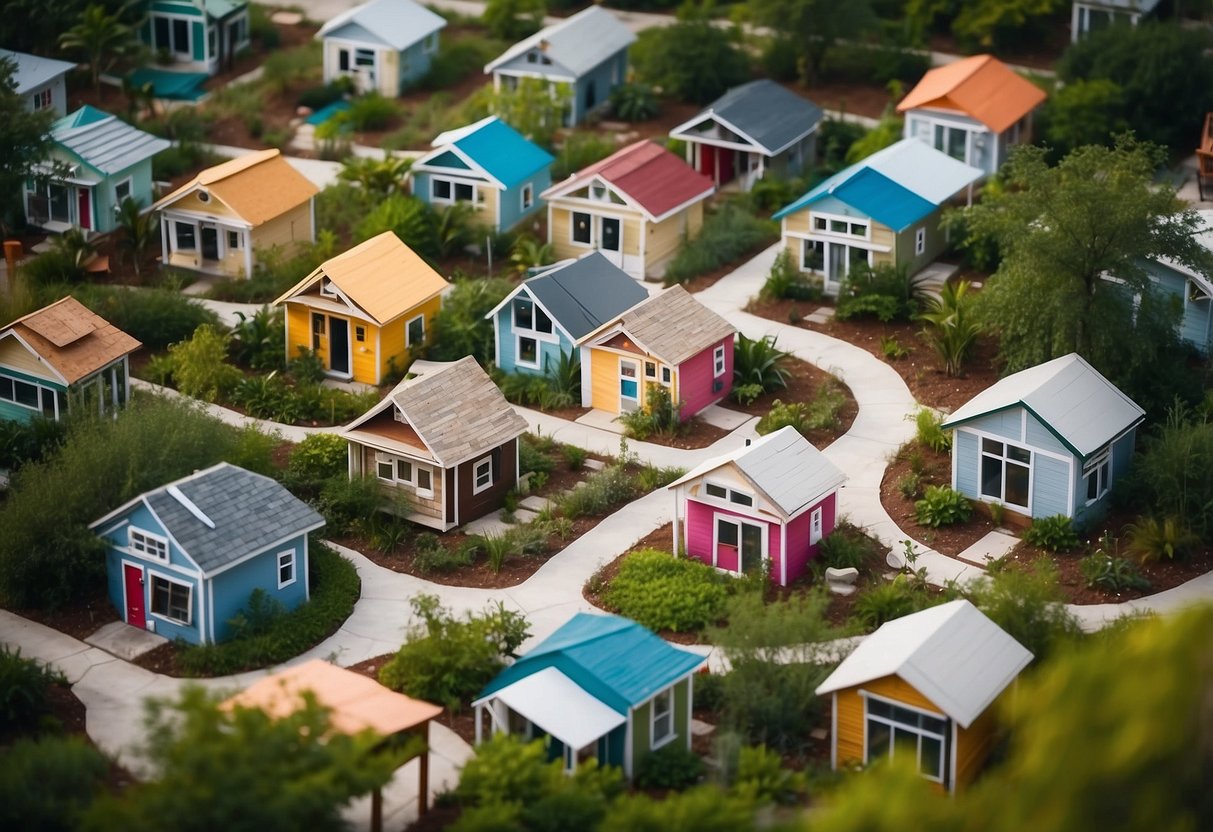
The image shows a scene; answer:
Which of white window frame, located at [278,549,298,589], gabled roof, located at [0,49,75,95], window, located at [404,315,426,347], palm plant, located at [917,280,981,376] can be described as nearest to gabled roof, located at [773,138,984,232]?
palm plant, located at [917,280,981,376]

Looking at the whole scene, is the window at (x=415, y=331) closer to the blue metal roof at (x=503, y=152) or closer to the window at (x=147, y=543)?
the blue metal roof at (x=503, y=152)

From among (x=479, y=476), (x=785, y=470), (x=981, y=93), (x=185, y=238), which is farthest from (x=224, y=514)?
(x=981, y=93)

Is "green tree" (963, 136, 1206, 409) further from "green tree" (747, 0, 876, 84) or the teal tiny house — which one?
"green tree" (747, 0, 876, 84)

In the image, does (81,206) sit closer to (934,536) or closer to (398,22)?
(398,22)

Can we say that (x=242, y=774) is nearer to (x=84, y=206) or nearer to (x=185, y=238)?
(x=185, y=238)

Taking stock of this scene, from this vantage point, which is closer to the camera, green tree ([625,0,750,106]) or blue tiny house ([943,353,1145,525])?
blue tiny house ([943,353,1145,525])

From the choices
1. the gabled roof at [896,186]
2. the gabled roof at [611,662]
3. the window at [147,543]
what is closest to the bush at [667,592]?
the gabled roof at [611,662]

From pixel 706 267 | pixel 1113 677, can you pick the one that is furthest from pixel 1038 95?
pixel 1113 677
